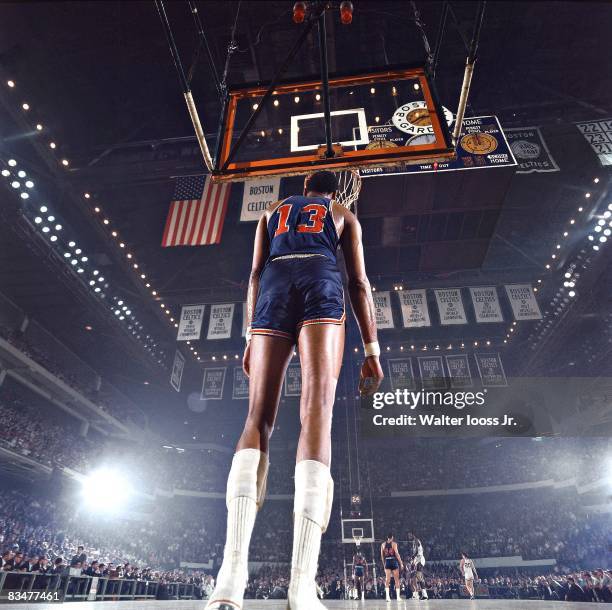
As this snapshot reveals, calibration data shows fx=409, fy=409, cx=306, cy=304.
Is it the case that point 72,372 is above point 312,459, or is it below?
above

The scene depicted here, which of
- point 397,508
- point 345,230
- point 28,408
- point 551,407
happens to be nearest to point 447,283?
point 551,407

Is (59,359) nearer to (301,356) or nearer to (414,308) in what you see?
(414,308)

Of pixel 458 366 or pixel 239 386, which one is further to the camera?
pixel 239 386

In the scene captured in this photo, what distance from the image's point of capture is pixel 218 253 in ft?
58.7

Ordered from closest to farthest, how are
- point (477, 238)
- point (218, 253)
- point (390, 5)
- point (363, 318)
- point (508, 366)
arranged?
point (363, 318)
point (390, 5)
point (477, 238)
point (218, 253)
point (508, 366)

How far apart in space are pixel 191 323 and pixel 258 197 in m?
6.81

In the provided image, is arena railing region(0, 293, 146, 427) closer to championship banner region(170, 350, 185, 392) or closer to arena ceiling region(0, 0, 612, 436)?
arena ceiling region(0, 0, 612, 436)

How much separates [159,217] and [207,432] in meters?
21.7

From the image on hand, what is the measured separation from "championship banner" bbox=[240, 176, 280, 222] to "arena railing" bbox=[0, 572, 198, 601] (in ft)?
34.3

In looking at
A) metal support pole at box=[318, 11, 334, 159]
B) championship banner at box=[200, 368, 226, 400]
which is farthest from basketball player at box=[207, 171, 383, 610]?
championship banner at box=[200, 368, 226, 400]

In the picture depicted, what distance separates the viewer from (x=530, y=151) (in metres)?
9.84

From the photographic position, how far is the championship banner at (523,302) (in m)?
14.2

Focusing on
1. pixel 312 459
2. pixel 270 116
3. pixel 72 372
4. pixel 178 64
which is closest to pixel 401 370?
pixel 270 116

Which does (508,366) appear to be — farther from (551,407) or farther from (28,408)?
(28,408)
